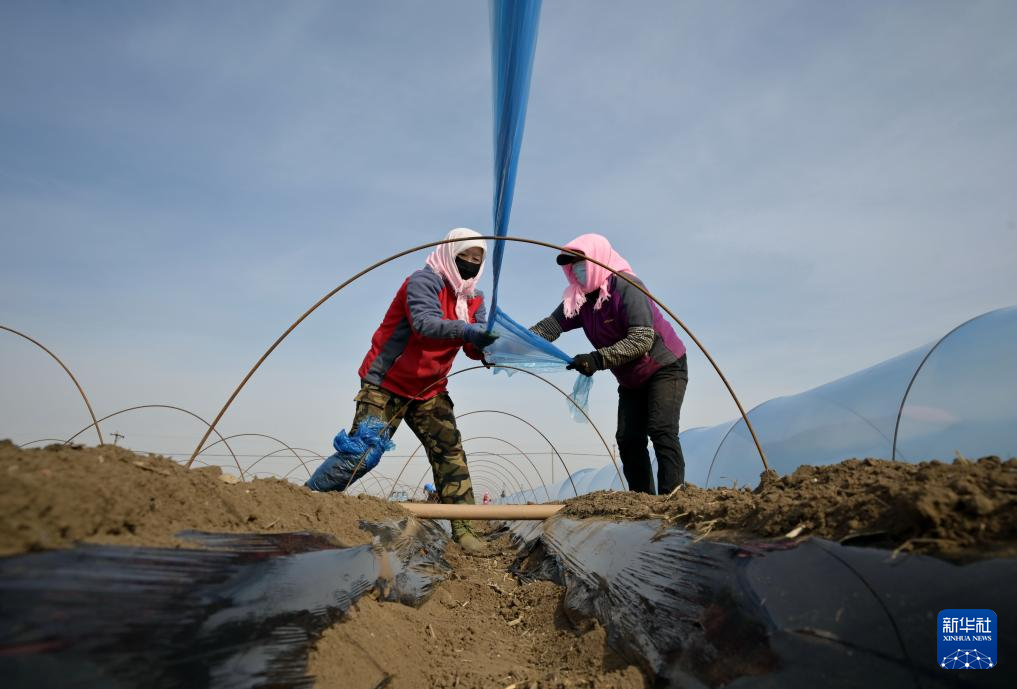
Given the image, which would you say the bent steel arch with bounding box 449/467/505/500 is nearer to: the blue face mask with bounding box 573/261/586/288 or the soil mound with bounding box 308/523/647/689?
the blue face mask with bounding box 573/261/586/288

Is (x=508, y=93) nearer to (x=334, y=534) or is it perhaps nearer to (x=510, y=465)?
(x=334, y=534)

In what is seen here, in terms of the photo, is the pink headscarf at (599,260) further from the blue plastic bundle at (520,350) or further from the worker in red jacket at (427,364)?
the worker in red jacket at (427,364)

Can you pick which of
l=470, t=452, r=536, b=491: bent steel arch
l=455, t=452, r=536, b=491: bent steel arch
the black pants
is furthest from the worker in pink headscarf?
l=455, t=452, r=536, b=491: bent steel arch

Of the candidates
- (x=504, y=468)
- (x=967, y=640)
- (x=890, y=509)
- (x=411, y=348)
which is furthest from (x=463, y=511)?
(x=504, y=468)

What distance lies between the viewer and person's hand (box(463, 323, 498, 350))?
12.4ft

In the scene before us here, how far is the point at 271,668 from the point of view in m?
1.42

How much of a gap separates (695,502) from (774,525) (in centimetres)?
75

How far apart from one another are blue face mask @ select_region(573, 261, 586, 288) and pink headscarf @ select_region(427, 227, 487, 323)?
2.24ft

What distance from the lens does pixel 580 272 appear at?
14.2 feet

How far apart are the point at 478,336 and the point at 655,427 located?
1.25m

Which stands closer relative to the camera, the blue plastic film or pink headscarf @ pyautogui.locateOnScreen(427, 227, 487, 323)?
the blue plastic film

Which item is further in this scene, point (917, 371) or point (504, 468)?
point (504, 468)

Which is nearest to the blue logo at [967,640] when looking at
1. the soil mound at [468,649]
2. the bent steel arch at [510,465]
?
the soil mound at [468,649]

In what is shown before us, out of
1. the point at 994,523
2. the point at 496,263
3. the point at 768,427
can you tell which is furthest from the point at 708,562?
the point at 768,427
